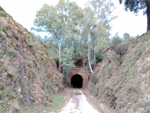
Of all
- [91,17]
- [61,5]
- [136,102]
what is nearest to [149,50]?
[136,102]

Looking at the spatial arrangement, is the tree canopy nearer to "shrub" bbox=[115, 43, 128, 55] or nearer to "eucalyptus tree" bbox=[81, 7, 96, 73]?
"eucalyptus tree" bbox=[81, 7, 96, 73]

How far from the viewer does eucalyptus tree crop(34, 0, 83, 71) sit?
25984mm

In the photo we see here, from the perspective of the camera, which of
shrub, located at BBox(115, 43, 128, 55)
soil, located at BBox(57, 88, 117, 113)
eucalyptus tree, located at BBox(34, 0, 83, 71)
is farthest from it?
eucalyptus tree, located at BBox(34, 0, 83, 71)

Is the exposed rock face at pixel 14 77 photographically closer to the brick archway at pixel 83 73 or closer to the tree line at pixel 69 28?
the tree line at pixel 69 28

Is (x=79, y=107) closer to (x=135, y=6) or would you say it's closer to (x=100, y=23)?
(x=135, y=6)

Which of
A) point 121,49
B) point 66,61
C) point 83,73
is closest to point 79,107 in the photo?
point 121,49

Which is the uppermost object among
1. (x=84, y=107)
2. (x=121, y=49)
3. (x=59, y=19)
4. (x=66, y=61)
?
(x=59, y=19)

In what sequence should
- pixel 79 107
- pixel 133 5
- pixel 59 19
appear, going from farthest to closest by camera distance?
pixel 59 19 → pixel 133 5 → pixel 79 107

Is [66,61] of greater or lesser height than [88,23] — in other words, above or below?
below

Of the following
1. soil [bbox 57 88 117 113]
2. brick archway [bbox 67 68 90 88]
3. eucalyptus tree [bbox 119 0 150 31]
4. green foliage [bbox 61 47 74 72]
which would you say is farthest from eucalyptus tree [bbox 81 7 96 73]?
soil [bbox 57 88 117 113]

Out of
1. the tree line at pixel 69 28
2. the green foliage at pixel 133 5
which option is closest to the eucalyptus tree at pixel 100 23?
the tree line at pixel 69 28

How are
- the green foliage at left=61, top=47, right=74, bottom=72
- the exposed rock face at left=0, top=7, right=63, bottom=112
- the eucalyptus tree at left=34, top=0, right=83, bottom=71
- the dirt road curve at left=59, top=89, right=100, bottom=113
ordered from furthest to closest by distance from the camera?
the green foliage at left=61, top=47, right=74, bottom=72 < the eucalyptus tree at left=34, top=0, right=83, bottom=71 < the dirt road curve at left=59, top=89, right=100, bottom=113 < the exposed rock face at left=0, top=7, right=63, bottom=112

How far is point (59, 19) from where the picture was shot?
26.9 meters

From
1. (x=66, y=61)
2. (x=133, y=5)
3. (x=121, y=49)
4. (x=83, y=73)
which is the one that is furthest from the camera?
(x=83, y=73)
